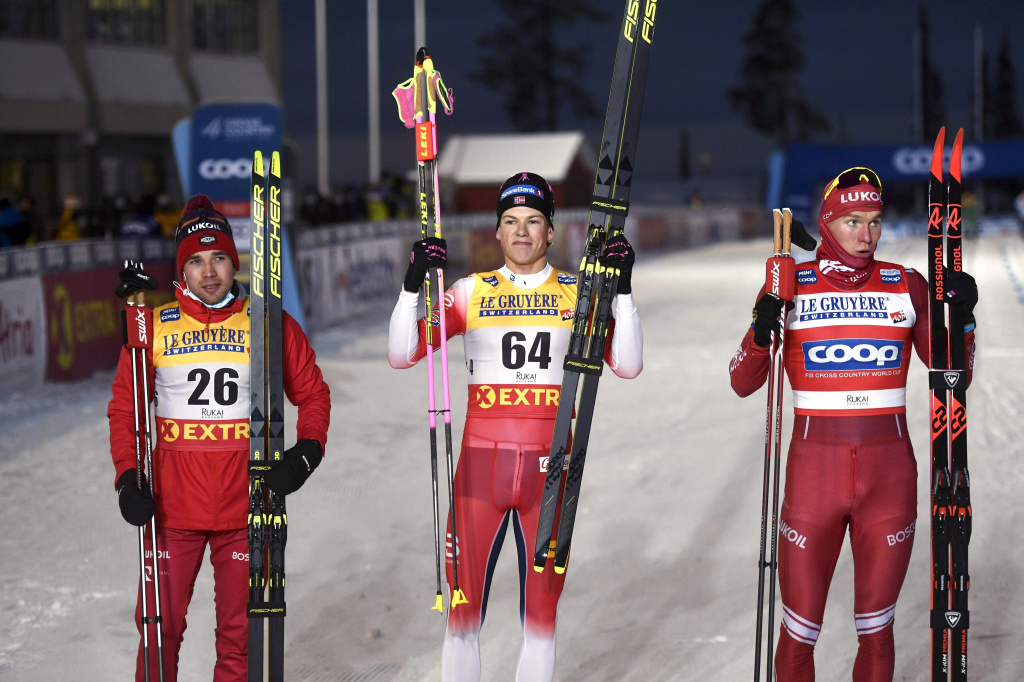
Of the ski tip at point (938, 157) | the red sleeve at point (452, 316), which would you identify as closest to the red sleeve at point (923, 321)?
the ski tip at point (938, 157)

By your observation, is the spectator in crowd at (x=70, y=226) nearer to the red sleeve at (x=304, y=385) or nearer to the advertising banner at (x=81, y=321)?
the advertising banner at (x=81, y=321)

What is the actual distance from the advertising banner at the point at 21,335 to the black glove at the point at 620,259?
27.5ft

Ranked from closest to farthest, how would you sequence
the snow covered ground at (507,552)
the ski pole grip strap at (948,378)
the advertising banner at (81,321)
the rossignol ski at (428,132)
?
the ski pole grip strap at (948,378)
the rossignol ski at (428,132)
the snow covered ground at (507,552)
the advertising banner at (81,321)

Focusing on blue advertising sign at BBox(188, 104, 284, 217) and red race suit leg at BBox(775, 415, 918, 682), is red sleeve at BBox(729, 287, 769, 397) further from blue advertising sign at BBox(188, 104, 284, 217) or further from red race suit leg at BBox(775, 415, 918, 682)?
blue advertising sign at BBox(188, 104, 284, 217)

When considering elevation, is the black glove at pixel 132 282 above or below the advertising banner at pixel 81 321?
above

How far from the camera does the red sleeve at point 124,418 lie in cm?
389

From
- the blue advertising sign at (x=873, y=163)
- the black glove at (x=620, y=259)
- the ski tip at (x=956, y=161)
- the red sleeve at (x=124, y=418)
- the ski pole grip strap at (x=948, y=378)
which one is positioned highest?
the blue advertising sign at (x=873, y=163)

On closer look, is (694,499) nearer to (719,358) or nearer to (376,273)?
(719,358)

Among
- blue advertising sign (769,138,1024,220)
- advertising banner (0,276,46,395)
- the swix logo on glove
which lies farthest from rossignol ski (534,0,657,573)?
blue advertising sign (769,138,1024,220)

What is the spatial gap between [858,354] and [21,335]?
9.24 metres

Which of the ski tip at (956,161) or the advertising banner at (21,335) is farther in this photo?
the advertising banner at (21,335)

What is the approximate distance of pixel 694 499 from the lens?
780cm

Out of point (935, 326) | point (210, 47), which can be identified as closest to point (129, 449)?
point (935, 326)

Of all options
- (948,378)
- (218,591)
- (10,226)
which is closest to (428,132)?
(218,591)
